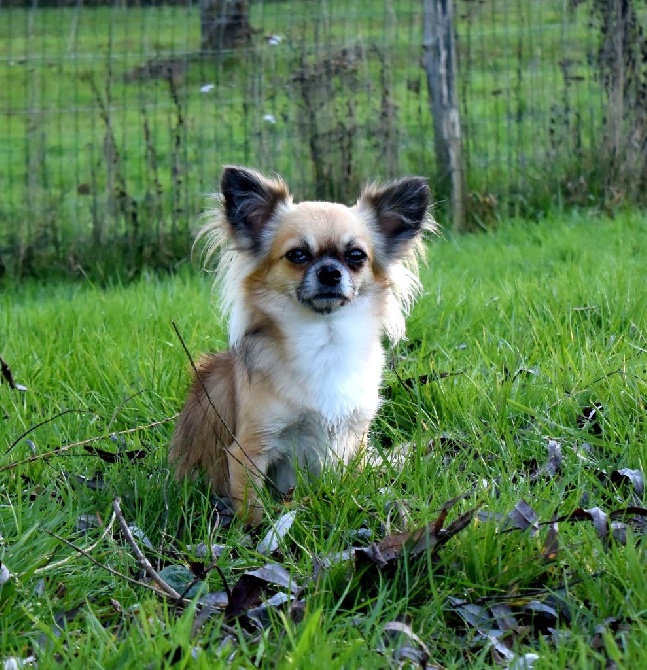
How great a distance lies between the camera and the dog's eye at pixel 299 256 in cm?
359

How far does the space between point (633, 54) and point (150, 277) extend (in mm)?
4126

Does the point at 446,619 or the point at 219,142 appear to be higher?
the point at 219,142

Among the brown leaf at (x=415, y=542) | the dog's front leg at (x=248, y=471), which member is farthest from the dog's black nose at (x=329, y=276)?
the brown leaf at (x=415, y=542)

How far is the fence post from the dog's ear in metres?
3.73

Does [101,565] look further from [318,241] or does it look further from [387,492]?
[318,241]

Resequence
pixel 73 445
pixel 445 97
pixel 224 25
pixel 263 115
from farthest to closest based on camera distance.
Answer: pixel 445 97
pixel 224 25
pixel 263 115
pixel 73 445

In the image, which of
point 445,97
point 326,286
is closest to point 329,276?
point 326,286

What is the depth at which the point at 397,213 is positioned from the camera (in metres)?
3.91

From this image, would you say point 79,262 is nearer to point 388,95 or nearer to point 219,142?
point 219,142

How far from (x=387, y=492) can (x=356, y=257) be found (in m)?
0.94

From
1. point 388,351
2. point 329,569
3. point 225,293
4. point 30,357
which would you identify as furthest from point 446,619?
point 30,357

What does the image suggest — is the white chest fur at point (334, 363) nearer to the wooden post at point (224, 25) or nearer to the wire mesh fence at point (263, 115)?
the wire mesh fence at point (263, 115)

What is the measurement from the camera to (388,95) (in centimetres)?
753

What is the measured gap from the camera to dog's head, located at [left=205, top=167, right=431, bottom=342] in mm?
3535
